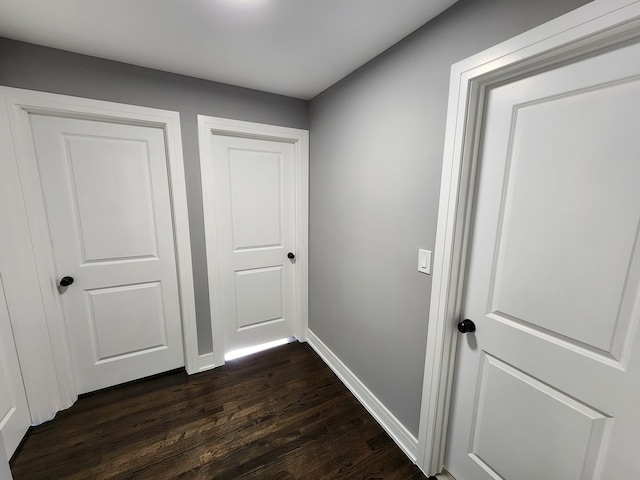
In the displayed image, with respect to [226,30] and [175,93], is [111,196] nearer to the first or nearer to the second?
[175,93]

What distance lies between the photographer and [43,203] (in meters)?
1.61

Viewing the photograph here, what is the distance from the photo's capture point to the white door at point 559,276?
78 cm

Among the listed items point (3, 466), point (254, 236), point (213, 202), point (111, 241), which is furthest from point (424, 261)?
point (111, 241)

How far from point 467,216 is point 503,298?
0.38m

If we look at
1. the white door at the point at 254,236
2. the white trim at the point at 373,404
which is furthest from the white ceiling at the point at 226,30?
the white trim at the point at 373,404

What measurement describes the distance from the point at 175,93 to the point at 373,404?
255cm

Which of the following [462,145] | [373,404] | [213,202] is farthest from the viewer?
[213,202]

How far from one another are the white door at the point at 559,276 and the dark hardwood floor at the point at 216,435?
2.37 feet

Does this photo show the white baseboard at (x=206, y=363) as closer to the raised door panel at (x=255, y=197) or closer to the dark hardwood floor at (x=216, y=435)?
the dark hardwood floor at (x=216, y=435)

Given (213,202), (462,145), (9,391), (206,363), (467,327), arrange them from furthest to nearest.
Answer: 1. (206,363)
2. (213,202)
3. (9,391)
4. (467,327)
5. (462,145)

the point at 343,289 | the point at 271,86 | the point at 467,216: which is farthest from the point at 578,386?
the point at 271,86

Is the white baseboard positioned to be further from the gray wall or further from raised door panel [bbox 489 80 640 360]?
raised door panel [bbox 489 80 640 360]

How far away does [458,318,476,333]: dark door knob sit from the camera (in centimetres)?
120

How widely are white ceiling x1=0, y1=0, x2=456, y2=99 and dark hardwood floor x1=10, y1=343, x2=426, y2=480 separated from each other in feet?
7.44
